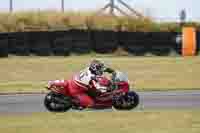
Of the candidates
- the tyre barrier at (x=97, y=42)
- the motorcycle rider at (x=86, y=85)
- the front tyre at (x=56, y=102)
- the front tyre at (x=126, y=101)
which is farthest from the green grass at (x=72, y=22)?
the front tyre at (x=56, y=102)

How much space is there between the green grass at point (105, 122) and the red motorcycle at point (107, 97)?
0.38 metres

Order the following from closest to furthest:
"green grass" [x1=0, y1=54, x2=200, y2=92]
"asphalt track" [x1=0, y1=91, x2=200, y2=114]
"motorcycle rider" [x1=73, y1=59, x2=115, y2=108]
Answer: "motorcycle rider" [x1=73, y1=59, x2=115, y2=108] → "asphalt track" [x1=0, y1=91, x2=200, y2=114] → "green grass" [x1=0, y1=54, x2=200, y2=92]

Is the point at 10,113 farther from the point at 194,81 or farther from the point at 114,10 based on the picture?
the point at 114,10

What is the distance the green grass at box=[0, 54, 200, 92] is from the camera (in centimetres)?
2462

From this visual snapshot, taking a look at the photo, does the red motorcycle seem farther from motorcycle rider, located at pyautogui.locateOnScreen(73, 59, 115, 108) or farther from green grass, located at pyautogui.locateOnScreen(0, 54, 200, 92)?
green grass, located at pyautogui.locateOnScreen(0, 54, 200, 92)

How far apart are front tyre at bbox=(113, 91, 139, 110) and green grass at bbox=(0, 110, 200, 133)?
413 millimetres

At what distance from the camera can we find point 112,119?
15.1 metres

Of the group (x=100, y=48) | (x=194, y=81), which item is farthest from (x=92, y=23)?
(x=194, y=81)

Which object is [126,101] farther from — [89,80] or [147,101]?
[147,101]

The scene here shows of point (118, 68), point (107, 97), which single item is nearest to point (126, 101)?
point (107, 97)

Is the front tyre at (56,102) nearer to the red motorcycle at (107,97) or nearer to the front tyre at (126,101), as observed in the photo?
the red motorcycle at (107,97)

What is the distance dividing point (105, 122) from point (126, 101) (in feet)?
8.05

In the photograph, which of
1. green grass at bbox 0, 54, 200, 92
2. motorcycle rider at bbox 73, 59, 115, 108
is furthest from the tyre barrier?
motorcycle rider at bbox 73, 59, 115, 108

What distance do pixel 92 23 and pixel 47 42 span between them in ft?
29.0
